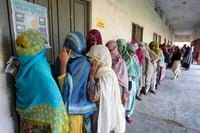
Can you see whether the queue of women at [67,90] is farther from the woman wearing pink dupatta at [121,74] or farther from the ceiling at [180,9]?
the ceiling at [180,9]

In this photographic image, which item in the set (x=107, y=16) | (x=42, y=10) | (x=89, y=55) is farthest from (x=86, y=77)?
(x=107, y=16)

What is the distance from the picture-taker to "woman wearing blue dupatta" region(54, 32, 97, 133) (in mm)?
1137

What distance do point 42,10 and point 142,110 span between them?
274cm

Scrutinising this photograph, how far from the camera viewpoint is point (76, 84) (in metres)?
1.15

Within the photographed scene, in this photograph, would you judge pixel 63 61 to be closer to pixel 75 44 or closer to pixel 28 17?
pixel 75 44

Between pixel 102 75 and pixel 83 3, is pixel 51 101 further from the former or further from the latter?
pixel 83 3

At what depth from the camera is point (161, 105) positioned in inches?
122

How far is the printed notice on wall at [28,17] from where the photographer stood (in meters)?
1.29

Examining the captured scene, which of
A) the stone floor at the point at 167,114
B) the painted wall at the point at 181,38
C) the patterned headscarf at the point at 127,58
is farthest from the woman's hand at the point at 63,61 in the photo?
the painted wall at the point at 181,38

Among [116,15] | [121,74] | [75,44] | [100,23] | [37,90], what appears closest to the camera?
[37,90]

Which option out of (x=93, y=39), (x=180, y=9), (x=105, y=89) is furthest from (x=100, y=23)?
(x=180, y=9)

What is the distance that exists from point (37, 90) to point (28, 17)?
0.92 metres

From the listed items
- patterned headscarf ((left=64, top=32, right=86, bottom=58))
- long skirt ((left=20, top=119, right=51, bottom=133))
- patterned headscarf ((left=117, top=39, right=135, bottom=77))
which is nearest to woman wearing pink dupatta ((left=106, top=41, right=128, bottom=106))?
patterned headscarf ((left=117, top=39, right=135, bottom=77))

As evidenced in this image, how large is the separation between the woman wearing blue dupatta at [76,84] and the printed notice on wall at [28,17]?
55 centimetres
